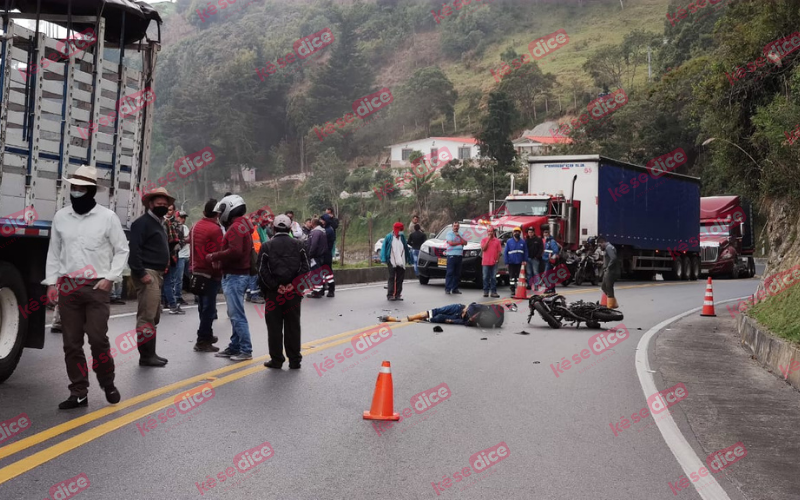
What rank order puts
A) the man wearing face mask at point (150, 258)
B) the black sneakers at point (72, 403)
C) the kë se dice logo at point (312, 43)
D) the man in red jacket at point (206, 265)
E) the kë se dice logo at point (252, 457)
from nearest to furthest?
the kë se dice logo at point (252, 457) → the black sneakers at point (72, 403) → the man wearing face mask at point (150, 258) → the man in red jacket at point (206, 265) → the kë se dice logo at point (312, 43)

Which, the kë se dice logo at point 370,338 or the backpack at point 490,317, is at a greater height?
the backpack at point 490,317

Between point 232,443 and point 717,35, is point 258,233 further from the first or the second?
point 717,35

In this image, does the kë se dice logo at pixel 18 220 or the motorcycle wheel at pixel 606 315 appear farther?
the motorcycle wheel at pixel 606 315

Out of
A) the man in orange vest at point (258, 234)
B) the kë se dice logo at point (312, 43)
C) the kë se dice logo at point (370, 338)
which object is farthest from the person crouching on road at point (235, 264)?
the kë se dice logo at point (312, 43)

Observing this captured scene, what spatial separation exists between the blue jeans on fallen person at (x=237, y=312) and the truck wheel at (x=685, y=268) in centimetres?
2838

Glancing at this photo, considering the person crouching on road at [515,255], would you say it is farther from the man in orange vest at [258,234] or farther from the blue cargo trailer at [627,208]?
the man in orange vest at [258,234]

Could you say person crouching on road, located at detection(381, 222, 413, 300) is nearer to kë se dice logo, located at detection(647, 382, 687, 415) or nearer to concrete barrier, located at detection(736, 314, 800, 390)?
concrete barrier, located at detection(736, 314, 800, 390)

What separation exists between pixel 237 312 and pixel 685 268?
28830 mm

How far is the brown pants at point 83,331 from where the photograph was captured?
7770 millimetres

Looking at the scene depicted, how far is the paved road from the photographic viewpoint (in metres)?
5.82

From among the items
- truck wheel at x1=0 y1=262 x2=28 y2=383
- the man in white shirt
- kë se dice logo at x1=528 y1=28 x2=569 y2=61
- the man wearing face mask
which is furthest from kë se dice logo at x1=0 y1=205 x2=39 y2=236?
kë se dice logo at x1=528 y1=28 x2=569 y2=61

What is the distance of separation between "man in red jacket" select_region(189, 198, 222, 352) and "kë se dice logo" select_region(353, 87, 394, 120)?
103975 mm

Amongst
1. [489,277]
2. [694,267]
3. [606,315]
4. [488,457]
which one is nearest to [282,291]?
[488,457]

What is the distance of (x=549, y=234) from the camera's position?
27453 mm
